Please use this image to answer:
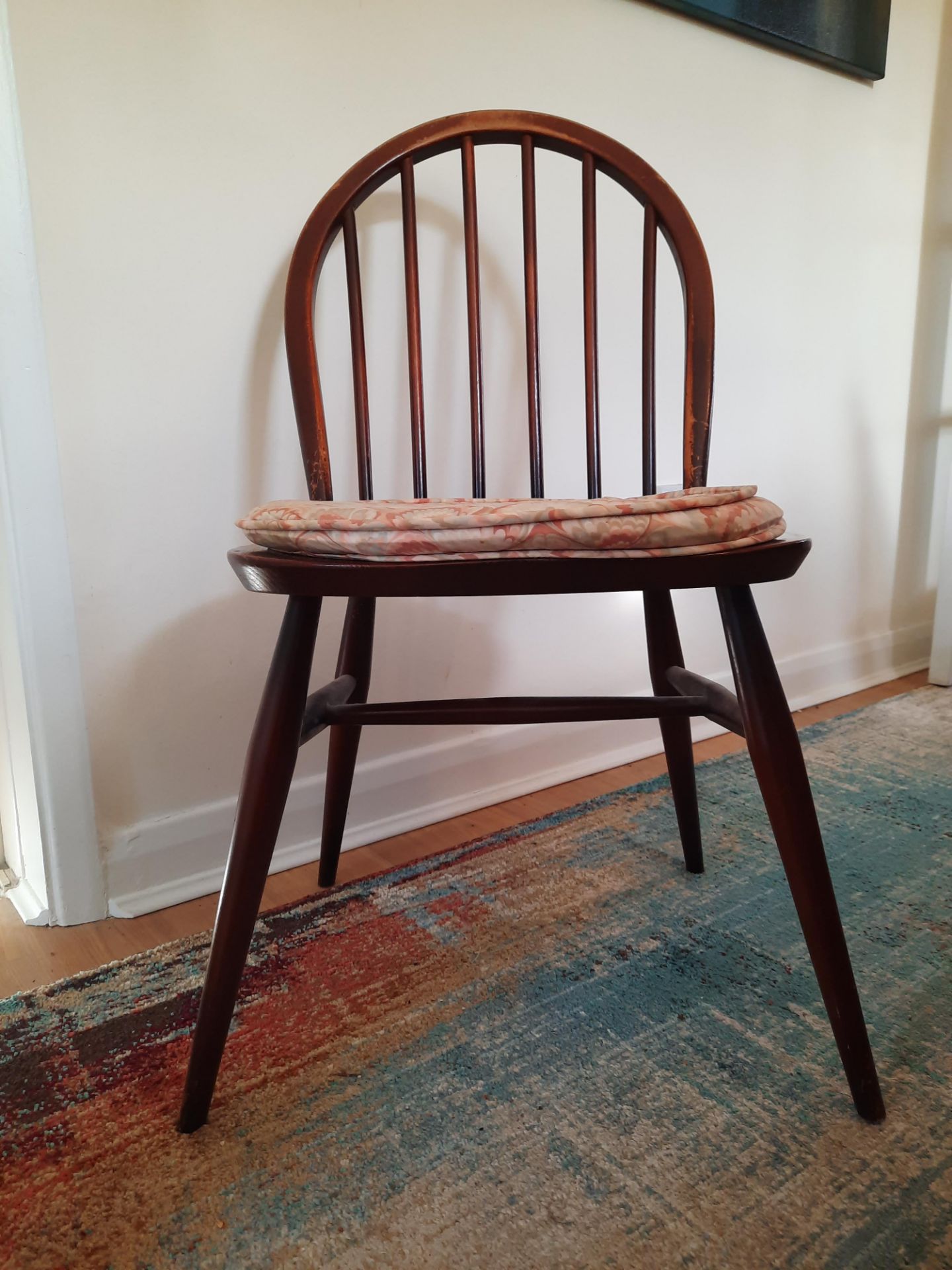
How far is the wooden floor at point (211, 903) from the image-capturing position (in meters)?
0.78

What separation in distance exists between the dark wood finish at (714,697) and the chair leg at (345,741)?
30 cm

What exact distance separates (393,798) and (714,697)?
492 mm

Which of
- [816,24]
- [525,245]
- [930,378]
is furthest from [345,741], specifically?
[930,378]

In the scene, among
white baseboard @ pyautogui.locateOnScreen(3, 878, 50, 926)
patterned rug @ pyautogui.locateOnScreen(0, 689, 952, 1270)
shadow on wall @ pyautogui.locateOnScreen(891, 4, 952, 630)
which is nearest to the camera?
patterned rug @ pyautogui.locateOnScreen(0, 689, 952, 1270)

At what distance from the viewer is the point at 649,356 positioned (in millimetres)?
784

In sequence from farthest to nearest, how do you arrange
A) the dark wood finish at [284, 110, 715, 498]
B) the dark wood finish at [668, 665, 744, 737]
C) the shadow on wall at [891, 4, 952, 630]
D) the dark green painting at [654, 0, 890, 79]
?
the shadow on wall at [891, 4, 952, 630]
the dark green painting at [654, 0, 890, 79]
the dark wood finish at [284, 110, 715, 498]
the dark wood finish at [668, 665, 744, 737]

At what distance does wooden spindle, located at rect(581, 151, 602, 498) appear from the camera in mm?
789

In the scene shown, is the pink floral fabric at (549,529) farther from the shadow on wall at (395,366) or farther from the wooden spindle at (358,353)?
the shadow on wall at (395,366)

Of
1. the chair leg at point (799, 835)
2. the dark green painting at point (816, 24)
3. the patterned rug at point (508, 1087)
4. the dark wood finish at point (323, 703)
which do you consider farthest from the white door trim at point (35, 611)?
the dark green painting at point (816, 24)

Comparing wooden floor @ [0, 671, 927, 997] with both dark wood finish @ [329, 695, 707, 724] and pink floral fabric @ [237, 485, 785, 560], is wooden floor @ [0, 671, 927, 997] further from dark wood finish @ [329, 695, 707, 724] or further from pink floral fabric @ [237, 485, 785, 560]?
pink floral fabric @ [237, 485, 785, 560]

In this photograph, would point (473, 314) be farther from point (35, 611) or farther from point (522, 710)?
point (35, 611)

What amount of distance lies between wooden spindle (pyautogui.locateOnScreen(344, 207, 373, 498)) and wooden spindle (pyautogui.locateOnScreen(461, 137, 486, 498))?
100 mm

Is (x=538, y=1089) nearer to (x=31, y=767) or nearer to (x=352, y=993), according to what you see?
(x=352, y=993)

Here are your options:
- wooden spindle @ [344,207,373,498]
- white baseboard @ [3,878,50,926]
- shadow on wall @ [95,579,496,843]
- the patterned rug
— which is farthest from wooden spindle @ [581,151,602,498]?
white baseboard @ [3,878,50,926]
